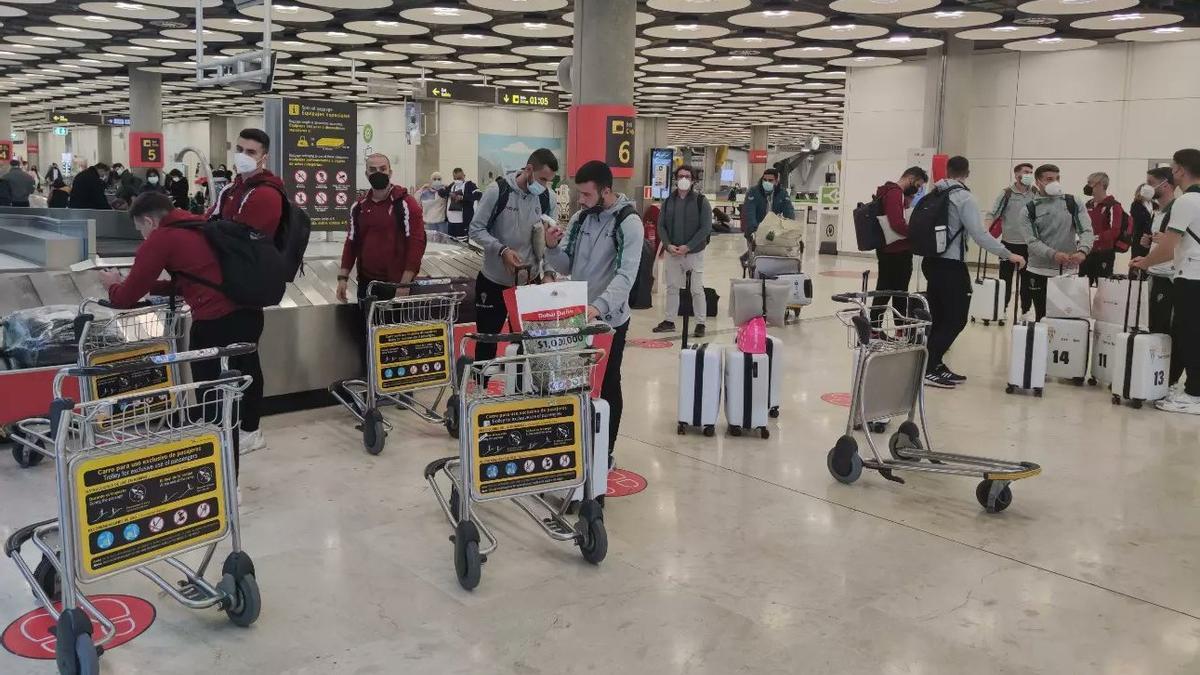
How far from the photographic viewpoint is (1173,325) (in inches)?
289

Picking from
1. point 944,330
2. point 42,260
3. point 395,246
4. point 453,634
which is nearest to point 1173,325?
point 944,330

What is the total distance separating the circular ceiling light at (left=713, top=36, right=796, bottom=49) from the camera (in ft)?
57.2

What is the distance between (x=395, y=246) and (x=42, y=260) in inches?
101

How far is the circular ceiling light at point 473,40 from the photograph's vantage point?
18.1 metres

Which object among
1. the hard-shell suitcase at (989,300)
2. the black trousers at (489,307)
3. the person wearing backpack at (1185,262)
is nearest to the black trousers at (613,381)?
the black trousers at (489,307)

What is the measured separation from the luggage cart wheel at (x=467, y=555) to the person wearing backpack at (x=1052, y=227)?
7.15 m

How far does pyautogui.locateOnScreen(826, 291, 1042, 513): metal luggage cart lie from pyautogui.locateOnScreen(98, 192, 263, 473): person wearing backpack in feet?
9.85

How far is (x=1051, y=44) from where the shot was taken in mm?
17188

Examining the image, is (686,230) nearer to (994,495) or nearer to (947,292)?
(947,292)

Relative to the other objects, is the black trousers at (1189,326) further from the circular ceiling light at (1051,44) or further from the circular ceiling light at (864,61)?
the circular ceiling light at (864,61)

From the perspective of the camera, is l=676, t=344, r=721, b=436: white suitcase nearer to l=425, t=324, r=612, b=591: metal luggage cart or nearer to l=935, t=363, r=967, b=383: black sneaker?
l=425, t=324, r=612, b=591: metal luggage cart

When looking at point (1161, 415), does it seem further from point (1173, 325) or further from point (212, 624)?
point (212, 624)

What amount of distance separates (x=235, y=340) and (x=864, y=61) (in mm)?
18179

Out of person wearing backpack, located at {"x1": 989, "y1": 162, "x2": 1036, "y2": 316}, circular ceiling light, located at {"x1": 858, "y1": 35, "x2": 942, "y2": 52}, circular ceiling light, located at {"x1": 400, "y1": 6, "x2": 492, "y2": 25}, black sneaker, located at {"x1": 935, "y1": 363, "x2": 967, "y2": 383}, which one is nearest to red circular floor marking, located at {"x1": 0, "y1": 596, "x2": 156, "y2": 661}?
black sneaker, located at {"x1": 935, "y1": 363, "x2": 967, "y2": 383}
